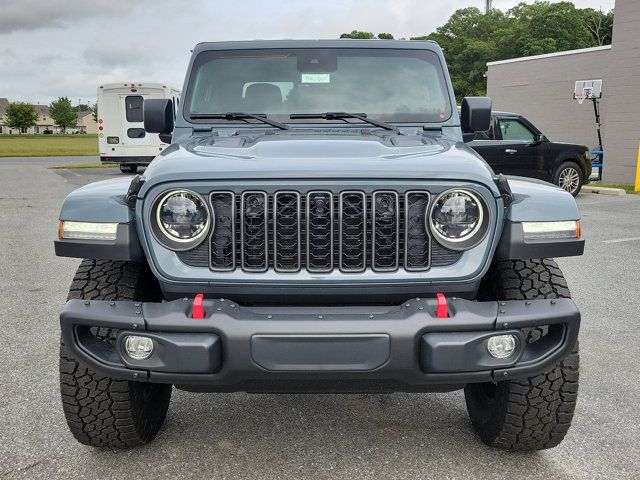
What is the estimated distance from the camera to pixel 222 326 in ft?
7.88

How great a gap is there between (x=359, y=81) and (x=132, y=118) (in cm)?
1687

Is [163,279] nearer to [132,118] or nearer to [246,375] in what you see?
[246,375]

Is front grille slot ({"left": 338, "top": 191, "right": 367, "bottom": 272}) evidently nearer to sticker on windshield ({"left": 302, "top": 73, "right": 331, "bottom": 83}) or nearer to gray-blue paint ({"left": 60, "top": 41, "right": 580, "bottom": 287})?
gray-blue paint ({"left": 60, "top": 41, "right": 580, "bottom": 287})

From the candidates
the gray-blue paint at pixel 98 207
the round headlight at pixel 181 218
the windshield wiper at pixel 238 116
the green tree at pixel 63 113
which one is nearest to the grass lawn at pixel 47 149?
the windshield wiper at pixel 238 116

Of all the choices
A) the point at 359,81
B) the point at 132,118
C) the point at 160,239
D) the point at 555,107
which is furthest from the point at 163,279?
the point at 555,107

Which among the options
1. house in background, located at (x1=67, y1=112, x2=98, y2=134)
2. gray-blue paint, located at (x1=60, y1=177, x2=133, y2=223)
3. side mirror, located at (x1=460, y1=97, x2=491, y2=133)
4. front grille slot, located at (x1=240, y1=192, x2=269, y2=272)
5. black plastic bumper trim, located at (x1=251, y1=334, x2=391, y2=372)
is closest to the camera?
black plastic bumper trim, located at (x1=251, y1=334, x2=391, y2=372)

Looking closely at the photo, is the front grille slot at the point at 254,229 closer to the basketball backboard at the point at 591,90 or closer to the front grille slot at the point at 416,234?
the front grille slot at the point at 416,234

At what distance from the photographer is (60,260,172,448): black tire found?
275cm

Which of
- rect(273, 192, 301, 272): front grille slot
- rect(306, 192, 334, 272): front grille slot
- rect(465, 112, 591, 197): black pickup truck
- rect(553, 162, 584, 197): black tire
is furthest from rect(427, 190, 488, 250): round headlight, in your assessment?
rect(553, 162, 584, 197): black tire

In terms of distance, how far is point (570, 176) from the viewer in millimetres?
13180

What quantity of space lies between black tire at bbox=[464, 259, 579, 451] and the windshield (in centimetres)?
131

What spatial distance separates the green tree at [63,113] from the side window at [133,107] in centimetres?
13413

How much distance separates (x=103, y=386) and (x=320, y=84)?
2096 mm

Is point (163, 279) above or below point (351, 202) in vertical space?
below
